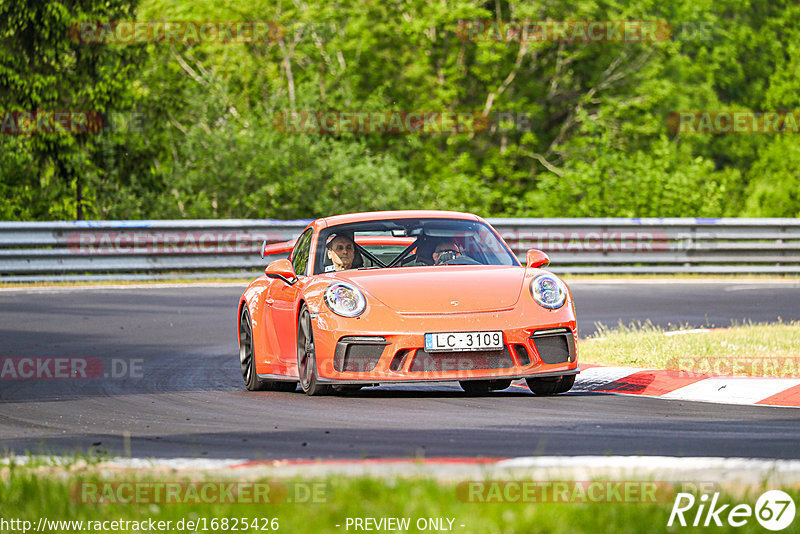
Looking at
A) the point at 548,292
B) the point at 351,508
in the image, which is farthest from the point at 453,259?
the point at 351,508

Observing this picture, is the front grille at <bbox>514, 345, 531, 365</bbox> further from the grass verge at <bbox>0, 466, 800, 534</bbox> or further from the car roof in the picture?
the grass verge at <bbox>0, 466, 800, 534</bbox>

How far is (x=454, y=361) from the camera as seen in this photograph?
28.1 feet

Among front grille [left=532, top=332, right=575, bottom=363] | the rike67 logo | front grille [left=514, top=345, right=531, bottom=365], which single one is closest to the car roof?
front grille [left=532, top=332, right=575, bottom=363]

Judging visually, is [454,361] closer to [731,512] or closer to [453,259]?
[453,259]

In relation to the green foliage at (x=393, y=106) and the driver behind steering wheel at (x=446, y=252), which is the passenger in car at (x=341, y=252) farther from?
the green foliage at (x=393, y=106)

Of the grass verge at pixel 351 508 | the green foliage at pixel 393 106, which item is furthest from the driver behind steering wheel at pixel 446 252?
the green foliage at pixel 393 106

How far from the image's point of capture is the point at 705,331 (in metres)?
13.0

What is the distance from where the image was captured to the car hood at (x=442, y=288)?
28.6ft

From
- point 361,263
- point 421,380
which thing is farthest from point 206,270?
point 421,380

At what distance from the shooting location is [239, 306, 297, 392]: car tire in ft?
33.3

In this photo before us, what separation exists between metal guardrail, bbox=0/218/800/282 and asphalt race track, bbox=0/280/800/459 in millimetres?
7035

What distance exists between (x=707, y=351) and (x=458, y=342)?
3115 mm

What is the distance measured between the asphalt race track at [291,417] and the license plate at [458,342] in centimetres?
36

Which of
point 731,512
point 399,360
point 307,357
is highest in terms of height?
point 731,512
